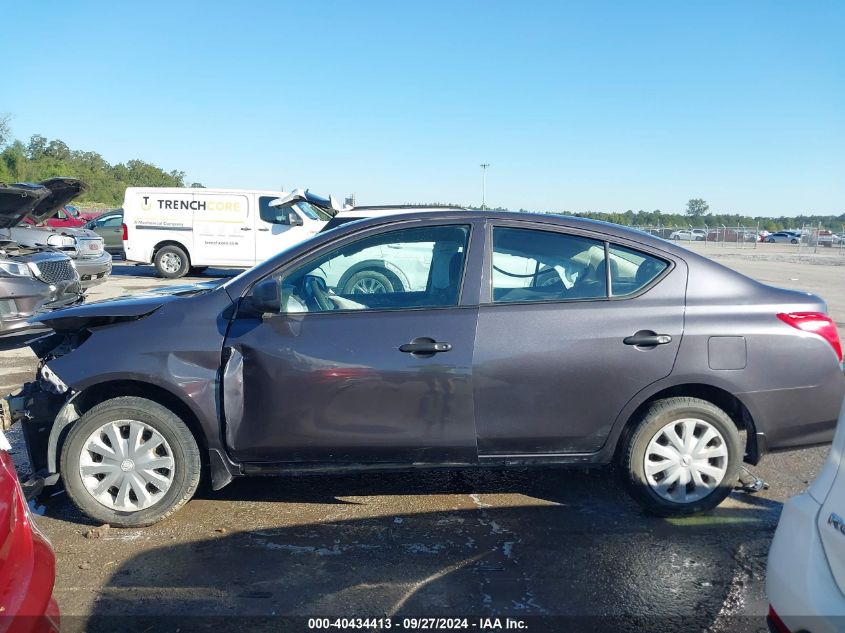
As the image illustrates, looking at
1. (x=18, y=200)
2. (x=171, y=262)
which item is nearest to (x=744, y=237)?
(x=171, y=262)

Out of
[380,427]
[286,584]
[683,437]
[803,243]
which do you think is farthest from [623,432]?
[803,243]

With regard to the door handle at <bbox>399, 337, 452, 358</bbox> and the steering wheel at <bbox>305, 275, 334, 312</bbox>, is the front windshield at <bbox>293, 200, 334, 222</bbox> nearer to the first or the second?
the steering wheel at <bbox>305, 275, 334, 312</bbox>

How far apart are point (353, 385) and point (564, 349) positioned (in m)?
1.15

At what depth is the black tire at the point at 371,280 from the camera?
3.89 metres

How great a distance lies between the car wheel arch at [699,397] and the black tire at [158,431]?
Result: 236cm

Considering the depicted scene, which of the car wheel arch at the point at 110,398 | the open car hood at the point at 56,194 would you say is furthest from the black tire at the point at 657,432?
the open car hood at the point at 56,194

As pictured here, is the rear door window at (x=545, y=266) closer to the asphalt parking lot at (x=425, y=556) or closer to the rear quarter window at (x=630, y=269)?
the rear quarter window at (x=630, y=269)

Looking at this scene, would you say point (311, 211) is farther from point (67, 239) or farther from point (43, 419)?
point (43, 419)

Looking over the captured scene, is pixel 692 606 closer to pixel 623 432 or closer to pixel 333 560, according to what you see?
pixel 623 432

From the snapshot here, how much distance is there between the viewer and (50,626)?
2.09 m

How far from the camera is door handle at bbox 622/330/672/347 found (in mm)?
3678

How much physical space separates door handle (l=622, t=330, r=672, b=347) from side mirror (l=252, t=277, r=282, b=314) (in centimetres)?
187

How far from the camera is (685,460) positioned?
3.79 meters

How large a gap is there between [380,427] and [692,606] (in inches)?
66.8
